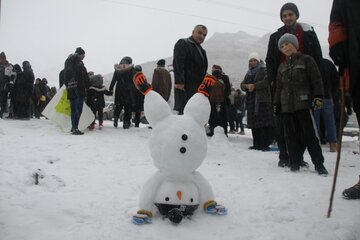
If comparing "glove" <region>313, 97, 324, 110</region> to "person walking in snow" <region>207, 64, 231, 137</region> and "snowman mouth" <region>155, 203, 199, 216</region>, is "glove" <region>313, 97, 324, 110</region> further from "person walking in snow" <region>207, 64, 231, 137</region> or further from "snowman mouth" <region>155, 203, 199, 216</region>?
"person walking in snow" <region>207, 64, 231, 137</region>

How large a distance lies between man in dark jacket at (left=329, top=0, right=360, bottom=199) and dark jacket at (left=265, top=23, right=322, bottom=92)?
1604 millimetres

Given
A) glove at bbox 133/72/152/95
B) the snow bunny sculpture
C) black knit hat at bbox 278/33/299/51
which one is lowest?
the snow bunny sculpture

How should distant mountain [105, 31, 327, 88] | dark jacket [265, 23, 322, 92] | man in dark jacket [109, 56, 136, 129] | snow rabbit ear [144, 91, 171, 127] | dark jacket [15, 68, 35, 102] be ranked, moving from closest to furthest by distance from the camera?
1. snow rabbit ear [144, 91, 171, 127]
2. dark jacket [265, 23, 322, 92]
3. man in dark jacket [109, 56, 136, 129]
4. dark jacket [15, 68, 35, 102]
5. distant mountain [105, 31, 327, 88]

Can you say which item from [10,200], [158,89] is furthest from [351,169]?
[158,89]

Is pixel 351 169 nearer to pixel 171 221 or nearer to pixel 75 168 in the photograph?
Answer: pixel 171 221

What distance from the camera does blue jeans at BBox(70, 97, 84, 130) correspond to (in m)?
7.07

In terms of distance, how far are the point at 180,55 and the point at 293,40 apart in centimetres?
179

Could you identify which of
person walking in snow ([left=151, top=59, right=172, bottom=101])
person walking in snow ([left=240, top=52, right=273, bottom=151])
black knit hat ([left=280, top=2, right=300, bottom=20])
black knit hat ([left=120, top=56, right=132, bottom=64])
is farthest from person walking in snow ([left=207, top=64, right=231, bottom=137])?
black knit hat ([left=280, top=2, right=300, bottom=20])

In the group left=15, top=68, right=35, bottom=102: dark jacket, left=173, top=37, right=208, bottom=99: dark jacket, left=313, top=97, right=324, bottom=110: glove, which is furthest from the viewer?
left=15, top=68, right=35, bottom=102: dark jacket

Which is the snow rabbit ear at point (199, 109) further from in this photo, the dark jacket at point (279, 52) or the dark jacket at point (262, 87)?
the dark jacket at point (262, 87)

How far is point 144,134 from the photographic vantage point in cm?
761

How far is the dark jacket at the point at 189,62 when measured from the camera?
5.23 metres

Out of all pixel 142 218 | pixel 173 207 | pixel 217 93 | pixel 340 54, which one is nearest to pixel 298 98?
pixel 340 54

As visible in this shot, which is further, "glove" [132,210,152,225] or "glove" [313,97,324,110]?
"glove" [313,97,324,110]
